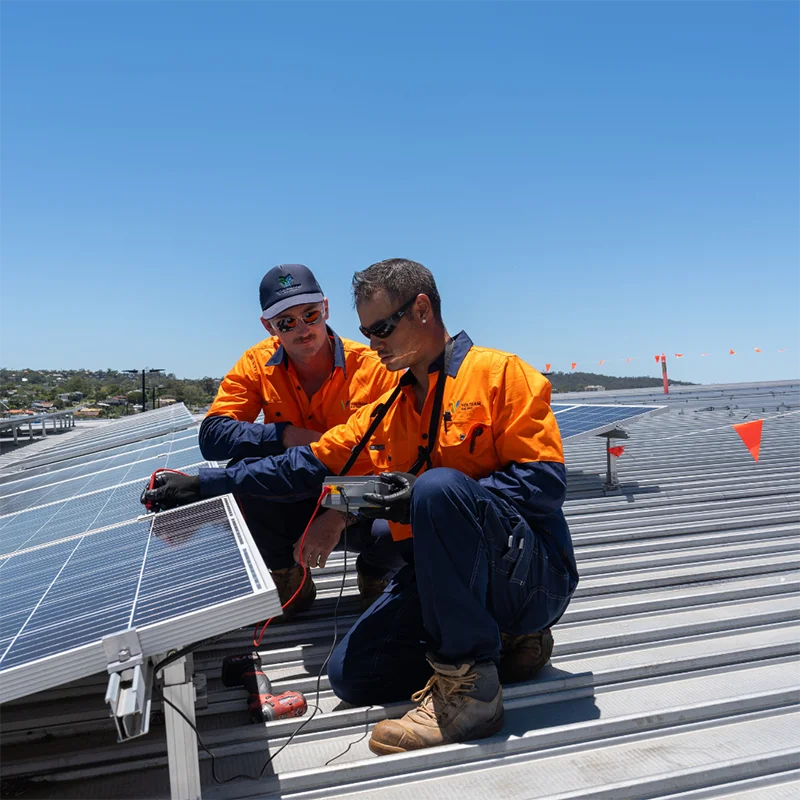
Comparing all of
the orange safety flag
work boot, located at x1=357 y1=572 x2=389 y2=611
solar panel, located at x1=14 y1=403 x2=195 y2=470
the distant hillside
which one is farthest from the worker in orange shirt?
the distant hillside

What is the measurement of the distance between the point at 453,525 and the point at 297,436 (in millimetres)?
1902

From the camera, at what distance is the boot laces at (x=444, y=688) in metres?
2.83

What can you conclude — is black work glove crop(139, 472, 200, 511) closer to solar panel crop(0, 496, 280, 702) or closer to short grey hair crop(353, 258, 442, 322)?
solar panel crop(0, 496, 280, 702)

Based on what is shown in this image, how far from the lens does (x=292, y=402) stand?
4.75m

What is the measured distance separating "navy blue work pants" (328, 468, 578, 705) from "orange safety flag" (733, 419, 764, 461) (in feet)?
18.8

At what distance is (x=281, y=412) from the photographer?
186 inches

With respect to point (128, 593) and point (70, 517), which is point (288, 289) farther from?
point (128, 593)

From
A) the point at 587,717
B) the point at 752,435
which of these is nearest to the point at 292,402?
the point at 587,717

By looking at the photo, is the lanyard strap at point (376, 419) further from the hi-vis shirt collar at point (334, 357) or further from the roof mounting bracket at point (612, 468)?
the roof mounting bracket at point (612, 468)

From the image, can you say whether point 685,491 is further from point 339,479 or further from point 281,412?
point 339,479

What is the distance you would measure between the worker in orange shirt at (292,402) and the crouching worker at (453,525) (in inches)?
31.4

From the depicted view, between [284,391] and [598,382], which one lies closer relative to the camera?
[284,391]

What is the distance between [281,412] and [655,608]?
2402mm

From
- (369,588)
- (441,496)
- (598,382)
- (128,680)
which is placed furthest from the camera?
(598,382)
